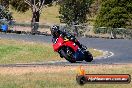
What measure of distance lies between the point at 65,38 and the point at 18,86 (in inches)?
270

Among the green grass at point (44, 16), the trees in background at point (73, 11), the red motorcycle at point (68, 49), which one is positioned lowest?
the green grass at point (44, 16)

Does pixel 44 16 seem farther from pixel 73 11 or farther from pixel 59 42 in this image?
pixel 59 42

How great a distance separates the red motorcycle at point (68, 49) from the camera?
67.7ft

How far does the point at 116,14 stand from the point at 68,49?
42.1 metres

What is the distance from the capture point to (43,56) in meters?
33.1

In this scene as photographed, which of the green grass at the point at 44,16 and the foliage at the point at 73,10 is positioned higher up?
the foliage at the point at 73,10

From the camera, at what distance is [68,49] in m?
21.4

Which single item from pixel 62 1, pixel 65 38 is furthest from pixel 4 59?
pixel 62 1

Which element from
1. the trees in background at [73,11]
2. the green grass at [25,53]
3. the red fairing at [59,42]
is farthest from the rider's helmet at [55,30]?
the trees in background at [73,11]

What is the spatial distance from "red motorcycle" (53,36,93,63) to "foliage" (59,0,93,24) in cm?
4711

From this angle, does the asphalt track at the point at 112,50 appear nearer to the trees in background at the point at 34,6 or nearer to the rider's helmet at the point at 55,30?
the rider's helmet at the point at 55,30

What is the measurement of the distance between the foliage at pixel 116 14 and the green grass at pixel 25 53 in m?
25.4

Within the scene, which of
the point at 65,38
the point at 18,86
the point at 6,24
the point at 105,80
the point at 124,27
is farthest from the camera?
the point at 124,27

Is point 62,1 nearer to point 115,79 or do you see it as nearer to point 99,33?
point 99,33
